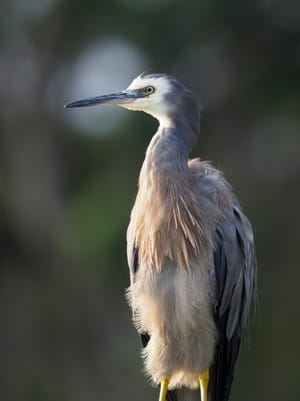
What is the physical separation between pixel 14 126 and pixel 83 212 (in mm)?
2109

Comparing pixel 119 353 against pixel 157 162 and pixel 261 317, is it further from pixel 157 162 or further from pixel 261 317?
pixel 157 162

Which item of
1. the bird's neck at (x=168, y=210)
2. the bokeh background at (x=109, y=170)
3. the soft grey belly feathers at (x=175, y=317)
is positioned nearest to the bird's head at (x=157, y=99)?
the bird's neck at (x=168, y=210)

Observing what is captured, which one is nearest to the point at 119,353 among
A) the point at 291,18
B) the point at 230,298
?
the point at 291,18

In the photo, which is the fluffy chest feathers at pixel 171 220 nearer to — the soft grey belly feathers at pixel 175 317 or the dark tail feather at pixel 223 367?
the soft grey belly feathers at pixel 175 317

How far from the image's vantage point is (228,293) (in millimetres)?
6285

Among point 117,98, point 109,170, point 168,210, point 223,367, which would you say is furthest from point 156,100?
point 109,170

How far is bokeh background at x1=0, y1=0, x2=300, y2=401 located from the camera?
13.8 m

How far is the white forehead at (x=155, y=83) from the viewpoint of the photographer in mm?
6375

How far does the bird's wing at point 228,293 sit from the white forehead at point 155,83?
68 centimetres

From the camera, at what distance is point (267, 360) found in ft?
45.9

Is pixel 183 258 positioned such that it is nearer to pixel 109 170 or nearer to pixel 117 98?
pixel 117 98

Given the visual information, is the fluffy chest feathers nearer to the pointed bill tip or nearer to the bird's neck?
the bird's neck

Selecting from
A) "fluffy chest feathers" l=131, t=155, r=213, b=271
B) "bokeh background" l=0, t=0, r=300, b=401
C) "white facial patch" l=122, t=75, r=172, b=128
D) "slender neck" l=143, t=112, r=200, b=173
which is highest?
"white facial patch" l=122, t=75, r=172, b=128

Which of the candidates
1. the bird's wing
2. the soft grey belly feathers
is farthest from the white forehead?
the soft grey belly feathers
